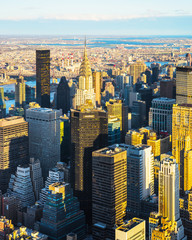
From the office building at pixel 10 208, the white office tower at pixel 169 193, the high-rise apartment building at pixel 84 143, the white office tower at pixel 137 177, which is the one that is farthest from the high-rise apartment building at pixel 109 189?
the office building at pixel 10 208

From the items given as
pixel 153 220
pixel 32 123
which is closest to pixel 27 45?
pixel 32 123

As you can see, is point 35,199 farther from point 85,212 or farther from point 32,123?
point 32,123

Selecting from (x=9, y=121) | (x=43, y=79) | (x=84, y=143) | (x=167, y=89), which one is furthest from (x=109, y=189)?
(x=43, y=79)

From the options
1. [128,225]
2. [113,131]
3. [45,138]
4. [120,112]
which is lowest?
[128,225]

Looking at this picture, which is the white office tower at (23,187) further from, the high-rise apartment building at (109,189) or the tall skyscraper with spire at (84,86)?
the tall skyscraper with spire at (84,86)

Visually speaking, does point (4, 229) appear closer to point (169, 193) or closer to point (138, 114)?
point (169, 193)

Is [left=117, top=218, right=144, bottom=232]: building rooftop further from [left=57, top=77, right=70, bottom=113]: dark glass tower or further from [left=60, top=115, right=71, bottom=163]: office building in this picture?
[left=57, top=77, right=70, bottom=113]: dark glass tower

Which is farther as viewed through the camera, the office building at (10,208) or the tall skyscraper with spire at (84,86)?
the tall skyscraper with spire at (84,86)

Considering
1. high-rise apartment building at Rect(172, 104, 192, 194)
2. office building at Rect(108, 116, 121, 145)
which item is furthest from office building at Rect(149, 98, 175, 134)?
high-rise apartment building at Rect(172, 104, 192, 194)
